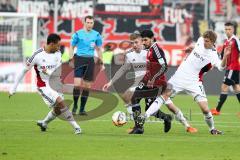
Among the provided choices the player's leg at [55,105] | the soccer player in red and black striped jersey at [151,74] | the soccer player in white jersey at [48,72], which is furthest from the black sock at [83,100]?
the player's leg at [55,105]

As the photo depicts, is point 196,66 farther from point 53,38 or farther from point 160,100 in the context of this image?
point 53,38

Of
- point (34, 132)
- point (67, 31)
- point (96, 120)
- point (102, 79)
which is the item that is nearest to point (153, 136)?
point (34, 132)

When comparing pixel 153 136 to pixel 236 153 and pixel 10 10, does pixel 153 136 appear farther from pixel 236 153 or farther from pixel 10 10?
pixel 10 10

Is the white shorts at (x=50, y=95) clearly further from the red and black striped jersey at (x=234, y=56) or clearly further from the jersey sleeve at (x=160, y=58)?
the red and black striped jersey at (x=234, y=56)

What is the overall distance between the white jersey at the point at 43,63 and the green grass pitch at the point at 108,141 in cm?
99

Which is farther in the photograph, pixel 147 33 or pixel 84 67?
pixel 84 67

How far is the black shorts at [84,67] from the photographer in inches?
817

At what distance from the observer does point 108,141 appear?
13.9 meters

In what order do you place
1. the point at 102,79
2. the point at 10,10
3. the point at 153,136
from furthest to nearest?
1. the point at 10,10
2. the point at 102,79
3. the point at 153,136

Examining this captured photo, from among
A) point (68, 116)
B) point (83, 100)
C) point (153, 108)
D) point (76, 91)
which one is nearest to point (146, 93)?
point (153, 108)

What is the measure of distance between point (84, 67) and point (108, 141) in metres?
7.07

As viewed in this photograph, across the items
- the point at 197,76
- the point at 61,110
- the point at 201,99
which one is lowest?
the point at 61,110

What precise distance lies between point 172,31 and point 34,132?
707 inches

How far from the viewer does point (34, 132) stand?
15.4 m
